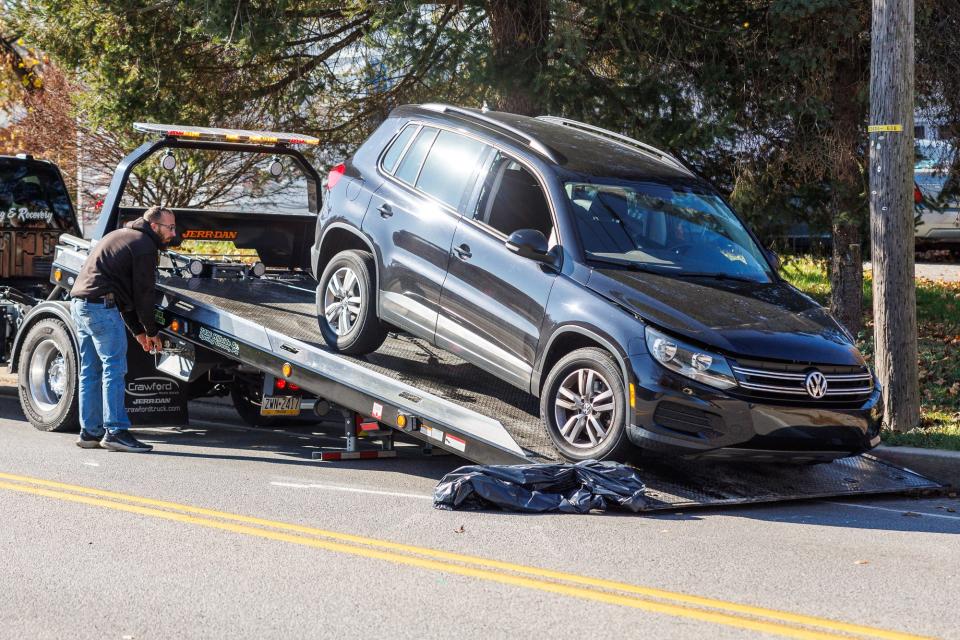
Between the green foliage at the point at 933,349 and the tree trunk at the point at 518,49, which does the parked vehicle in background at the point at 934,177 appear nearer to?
the green foliage at the point at 933,349

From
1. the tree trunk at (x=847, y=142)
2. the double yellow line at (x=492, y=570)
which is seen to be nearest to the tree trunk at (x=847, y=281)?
the tree trunk at (x=847, y=142)

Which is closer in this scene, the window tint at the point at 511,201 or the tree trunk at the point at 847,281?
the window tint at the point at 511,201

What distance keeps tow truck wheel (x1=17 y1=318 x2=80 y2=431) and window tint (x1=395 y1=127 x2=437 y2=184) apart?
10.4 ft

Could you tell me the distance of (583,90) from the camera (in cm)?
1284

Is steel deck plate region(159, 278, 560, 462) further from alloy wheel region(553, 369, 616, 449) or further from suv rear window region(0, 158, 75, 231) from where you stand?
suv rear window region(0, 158, 75, 231)

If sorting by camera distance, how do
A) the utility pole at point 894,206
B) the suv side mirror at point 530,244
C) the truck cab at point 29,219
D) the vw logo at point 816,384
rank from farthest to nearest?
the truck cab at point 29,219 → the utility pole at point 894,206 → the suv side mirror at point 530,244 → the vw logo at point 816,384

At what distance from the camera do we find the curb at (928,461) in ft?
29.0

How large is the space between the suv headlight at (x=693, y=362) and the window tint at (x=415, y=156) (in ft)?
8.63

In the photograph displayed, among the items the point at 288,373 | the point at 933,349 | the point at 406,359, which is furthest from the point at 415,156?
the point at 933,349

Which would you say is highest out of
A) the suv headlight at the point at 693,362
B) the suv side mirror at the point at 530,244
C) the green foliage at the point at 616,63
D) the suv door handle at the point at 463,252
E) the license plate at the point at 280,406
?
the green foliage at the point at 616,63

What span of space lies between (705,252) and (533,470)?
211 cm

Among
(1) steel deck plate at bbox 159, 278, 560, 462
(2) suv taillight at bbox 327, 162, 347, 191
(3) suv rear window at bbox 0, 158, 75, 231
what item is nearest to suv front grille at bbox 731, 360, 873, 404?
(1) steel deck plate at bbox 159, 278, 560, 462

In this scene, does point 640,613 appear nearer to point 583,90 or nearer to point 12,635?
point 12,635

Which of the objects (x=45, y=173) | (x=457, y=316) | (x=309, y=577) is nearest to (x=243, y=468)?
(x=457, y=316)
